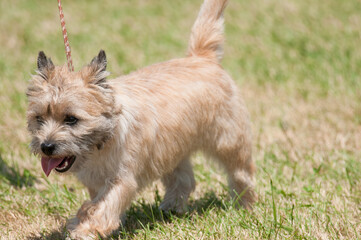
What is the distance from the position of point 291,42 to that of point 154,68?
185 inches

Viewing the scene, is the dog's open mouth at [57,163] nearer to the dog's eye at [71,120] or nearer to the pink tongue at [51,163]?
the pink tongue at [51,163]

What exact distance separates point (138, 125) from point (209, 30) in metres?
1.23

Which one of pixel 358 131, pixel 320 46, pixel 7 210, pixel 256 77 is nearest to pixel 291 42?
pixel 320 46

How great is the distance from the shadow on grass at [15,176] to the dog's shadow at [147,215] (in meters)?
1.04

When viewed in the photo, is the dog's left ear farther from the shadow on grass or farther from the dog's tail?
the shadow on grass

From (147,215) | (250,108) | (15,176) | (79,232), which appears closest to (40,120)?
(79,232)

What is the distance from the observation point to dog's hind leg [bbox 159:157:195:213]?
4336 millimetres

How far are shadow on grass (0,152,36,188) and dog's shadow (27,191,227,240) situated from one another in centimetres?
104

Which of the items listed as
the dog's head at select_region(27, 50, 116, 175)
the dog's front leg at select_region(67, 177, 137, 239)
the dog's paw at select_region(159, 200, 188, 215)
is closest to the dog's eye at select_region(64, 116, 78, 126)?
the dog's head at select_region(27, 50, 116, 175)

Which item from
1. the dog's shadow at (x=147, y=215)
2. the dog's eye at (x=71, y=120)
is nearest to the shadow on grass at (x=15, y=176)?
the dog's shadow at (x=147, y=215)

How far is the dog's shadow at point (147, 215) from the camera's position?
377 centimetres

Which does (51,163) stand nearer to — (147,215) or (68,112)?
(68,112)

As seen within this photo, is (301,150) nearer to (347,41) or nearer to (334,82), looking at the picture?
(334,82)

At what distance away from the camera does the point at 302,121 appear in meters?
6.00
